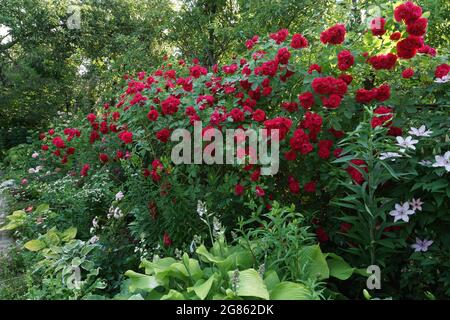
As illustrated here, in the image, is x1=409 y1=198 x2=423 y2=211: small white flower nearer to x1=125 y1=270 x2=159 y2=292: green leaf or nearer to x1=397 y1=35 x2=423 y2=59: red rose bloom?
x1=397 y1=35 x2=423 y2=59: red rose bloom

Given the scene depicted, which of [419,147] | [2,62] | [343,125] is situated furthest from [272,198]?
[2,62]

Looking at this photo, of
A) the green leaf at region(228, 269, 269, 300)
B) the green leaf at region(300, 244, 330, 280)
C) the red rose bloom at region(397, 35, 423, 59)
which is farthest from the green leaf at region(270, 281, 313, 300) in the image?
the red rose bloom at region(397, 35, 423, 59)

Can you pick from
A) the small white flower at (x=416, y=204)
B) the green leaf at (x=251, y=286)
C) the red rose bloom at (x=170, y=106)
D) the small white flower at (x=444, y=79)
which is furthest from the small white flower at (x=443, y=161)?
the red rose bloom at (x=170, y=106)

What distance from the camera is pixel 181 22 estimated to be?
25.3 ft

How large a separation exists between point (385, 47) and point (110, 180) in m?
2.60

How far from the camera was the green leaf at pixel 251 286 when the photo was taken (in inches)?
70.4

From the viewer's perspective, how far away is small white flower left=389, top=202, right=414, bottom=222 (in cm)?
200

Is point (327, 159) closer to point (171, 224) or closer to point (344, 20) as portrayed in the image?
point (171, 224)

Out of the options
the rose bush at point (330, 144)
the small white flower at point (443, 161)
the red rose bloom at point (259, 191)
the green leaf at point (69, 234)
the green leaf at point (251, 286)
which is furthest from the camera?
the green leaf at point (69, 234)

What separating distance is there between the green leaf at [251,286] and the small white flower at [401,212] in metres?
0.69

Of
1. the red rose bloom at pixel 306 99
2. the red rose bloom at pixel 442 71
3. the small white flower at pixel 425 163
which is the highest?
the red rose bloom at pixel 442 71

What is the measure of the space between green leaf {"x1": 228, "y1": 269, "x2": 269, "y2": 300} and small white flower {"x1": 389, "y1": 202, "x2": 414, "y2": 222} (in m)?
0.69

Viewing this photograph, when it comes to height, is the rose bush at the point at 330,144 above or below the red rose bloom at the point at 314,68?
below

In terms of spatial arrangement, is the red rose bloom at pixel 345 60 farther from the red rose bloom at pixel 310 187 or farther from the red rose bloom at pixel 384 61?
the red rose bloom at pixel 310 187
